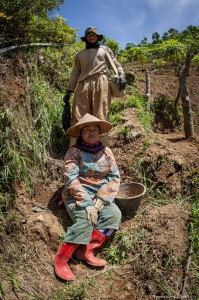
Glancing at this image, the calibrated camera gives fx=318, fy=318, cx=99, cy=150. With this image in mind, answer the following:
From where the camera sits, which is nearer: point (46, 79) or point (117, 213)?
point (117, 213)

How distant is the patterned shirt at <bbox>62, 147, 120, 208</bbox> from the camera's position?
328 cm

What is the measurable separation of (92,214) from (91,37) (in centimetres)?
232

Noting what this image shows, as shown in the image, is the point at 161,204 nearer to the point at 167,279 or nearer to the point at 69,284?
the point at 167,279

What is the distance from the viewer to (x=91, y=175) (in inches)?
134

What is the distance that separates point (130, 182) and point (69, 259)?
1.28 metres

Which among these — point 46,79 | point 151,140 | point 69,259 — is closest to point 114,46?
point 46,79

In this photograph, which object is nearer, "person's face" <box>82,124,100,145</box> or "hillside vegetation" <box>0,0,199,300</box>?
"hillside vegetation" <box>0,0,199,300</box>

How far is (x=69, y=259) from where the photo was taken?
3.11 m

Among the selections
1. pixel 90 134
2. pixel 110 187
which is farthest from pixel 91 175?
pixel 90 134

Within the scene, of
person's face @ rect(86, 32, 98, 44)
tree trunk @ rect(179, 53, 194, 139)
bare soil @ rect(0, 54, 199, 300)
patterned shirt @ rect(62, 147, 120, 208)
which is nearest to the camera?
bare soil @ rect(0, 54, 199, 300)

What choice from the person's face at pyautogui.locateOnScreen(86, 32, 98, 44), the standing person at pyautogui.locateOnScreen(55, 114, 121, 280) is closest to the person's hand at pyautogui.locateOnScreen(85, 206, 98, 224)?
the standing person at pyautogui.locateOnScreen(55, 114, 121, 280)

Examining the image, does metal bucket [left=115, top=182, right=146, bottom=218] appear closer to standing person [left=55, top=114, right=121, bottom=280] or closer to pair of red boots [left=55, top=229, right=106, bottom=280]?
standing person [left=55, top=114, right=121, bottom=280]

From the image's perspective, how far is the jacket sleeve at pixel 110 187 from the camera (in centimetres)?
330

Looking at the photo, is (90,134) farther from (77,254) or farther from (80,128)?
(77,254)
